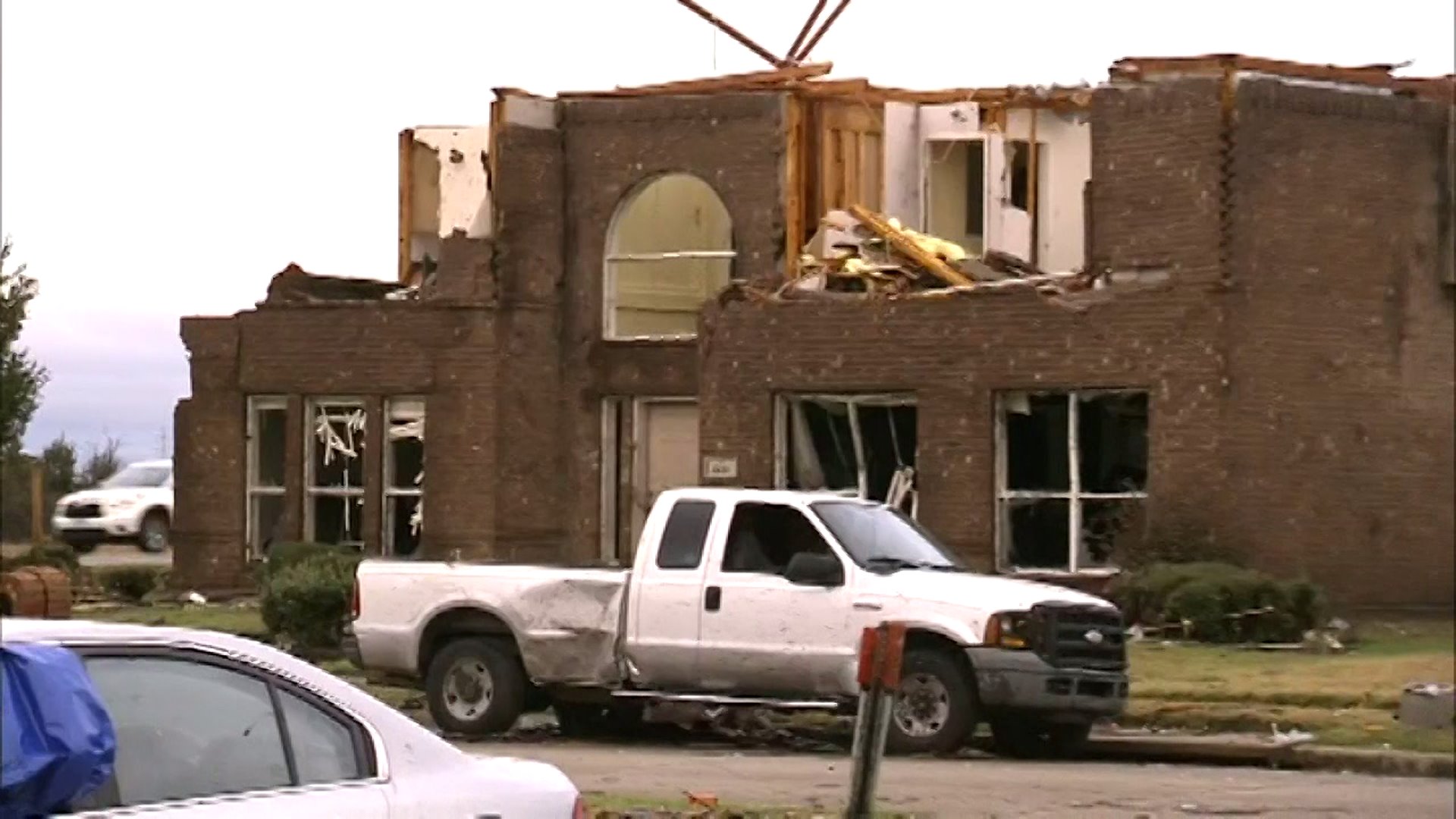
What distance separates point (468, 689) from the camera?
1961 centimetres

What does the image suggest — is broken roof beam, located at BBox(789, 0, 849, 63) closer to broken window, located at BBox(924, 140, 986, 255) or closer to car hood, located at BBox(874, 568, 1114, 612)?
broken window, located at BBox(924, 140, 986, 255)

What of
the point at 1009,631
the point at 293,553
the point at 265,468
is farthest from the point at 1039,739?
the point at 265,468

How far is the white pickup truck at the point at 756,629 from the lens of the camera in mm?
18000

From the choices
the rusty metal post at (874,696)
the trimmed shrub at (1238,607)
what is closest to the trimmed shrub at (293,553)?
the trimmed shrub at (1238,607)

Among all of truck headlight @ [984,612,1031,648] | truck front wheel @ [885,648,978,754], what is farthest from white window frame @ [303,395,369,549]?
truck headlight @ [984,612,1031,648]

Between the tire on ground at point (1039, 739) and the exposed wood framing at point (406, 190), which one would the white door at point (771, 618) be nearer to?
the tire on ground at point (1039, 739)

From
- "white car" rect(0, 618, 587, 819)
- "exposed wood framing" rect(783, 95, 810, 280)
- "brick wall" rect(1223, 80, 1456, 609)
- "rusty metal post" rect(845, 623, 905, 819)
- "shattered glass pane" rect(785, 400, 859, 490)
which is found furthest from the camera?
"exposed wood framing" rect(783, 95, 810, 280)

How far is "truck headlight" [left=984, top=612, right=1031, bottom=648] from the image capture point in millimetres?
17906

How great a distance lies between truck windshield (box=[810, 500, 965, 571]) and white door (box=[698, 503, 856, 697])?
16 centimetres

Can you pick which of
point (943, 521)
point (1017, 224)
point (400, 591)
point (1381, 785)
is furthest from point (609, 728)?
point (1017, 224)

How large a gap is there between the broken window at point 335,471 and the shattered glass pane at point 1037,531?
941 cm

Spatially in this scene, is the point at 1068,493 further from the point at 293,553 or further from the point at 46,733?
the point at 46,733

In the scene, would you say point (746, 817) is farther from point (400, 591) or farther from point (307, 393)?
point (307, 393)

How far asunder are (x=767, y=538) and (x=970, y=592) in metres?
1.66
